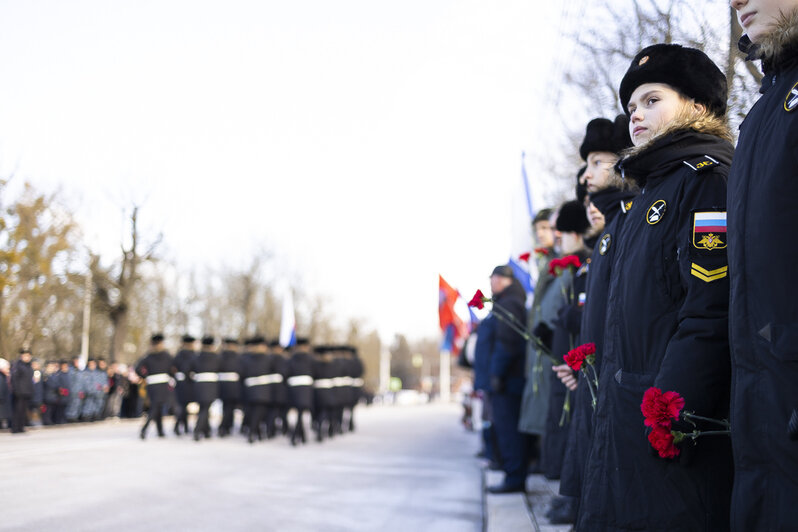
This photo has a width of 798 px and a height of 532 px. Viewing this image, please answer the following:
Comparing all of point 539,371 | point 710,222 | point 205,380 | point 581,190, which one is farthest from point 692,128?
point 205,380

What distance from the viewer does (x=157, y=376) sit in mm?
16438

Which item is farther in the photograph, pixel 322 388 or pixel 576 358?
pixel 322 388

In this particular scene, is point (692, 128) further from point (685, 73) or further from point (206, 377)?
point (206, 377)

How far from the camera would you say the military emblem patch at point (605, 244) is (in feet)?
11.4

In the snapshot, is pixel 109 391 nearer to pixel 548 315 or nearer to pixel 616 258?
pixel 548 315

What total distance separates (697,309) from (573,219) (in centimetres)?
375

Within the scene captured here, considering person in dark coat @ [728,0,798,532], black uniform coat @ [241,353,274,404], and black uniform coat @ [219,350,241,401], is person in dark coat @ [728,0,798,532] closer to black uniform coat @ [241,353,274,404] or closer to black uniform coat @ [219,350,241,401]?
black uniform coat @ [241,353,274,404]

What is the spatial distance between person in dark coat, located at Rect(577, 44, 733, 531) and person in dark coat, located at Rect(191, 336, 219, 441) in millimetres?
13746

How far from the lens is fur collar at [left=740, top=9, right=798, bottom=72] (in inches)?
85.0

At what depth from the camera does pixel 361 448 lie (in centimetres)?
1456

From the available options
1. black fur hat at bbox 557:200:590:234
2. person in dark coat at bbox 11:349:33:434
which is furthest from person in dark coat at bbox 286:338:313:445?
black fur hat at bbox 557:200:590:234

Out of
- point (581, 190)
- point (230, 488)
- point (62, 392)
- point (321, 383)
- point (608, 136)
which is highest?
point (608, 136)

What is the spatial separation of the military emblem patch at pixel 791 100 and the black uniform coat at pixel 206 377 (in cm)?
1509

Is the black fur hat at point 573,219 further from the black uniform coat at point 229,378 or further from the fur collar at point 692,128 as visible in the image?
the black uniform coat at point 229,378
